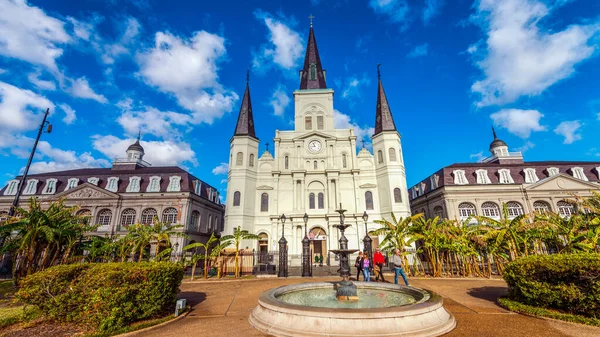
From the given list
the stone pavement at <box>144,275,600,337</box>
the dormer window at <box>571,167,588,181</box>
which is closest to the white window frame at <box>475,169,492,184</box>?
the dormer window at <box>571,167,588,181</box>

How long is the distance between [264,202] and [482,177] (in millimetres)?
26274

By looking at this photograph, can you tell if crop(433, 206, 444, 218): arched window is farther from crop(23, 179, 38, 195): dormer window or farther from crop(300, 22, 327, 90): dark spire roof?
crop(23, 179, 38, 195): dormer window

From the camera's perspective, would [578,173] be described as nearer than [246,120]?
Yes

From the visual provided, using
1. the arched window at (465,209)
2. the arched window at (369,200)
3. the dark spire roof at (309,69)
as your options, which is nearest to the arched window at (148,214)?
the arched window at (369,200)

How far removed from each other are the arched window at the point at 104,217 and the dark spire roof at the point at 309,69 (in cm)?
2925

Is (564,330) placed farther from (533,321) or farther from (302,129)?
(302,129)

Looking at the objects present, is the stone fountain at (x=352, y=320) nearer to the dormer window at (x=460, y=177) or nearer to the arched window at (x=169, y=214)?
the arched window at (x=169, y=214)

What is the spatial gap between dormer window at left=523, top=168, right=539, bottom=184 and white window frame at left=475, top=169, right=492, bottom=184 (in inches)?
176

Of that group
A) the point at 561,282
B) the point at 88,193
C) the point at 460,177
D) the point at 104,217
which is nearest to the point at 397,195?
the point at 460,177

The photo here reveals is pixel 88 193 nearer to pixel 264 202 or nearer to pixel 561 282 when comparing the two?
pixel 264 202

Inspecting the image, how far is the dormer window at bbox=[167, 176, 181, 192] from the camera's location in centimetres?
3094

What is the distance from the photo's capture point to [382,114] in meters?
32.8

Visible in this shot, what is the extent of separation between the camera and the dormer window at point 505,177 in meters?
31.3

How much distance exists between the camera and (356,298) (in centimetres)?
826
